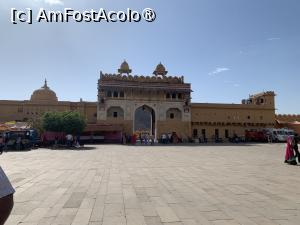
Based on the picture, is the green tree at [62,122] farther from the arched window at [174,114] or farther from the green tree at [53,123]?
the arched window at [174,114]

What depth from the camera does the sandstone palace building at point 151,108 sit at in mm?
40594

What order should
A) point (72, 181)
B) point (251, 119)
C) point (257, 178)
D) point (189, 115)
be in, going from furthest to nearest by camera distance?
point (251, 119) → point (189, 115) → point (257, 178) → point (72, 181)

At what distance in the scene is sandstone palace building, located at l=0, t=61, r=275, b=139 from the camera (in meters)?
40.6

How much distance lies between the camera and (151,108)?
42.2 metres

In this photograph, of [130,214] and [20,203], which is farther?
[20,203]

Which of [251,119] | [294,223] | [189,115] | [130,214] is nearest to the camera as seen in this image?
[294,223]

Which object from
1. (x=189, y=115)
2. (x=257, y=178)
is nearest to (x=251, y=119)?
(x=189, y=115)

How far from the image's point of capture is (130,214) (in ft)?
16.6

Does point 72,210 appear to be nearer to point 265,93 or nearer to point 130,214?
point 130,214

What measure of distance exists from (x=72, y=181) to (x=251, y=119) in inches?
1620

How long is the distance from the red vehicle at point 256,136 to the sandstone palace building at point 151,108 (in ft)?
6.31

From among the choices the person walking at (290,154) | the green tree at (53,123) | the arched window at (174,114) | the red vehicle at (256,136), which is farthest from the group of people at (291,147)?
the red vehicle at (256,136)

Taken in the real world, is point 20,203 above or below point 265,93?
below

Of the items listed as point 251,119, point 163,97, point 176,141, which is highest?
point 163,97
